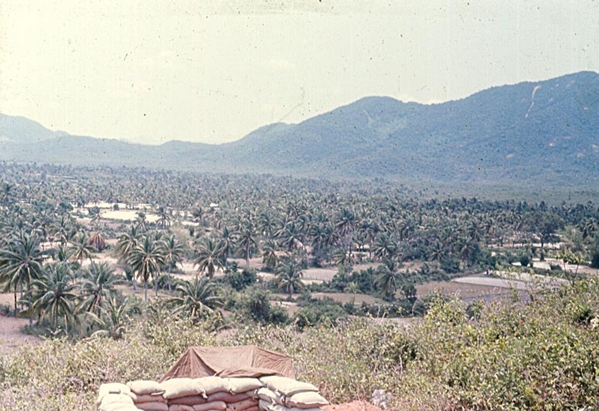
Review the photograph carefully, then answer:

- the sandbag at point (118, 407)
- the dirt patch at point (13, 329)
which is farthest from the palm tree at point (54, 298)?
the sandbag at point (118, 407)

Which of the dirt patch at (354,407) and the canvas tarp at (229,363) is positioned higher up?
the canvas tarp at (229,363)

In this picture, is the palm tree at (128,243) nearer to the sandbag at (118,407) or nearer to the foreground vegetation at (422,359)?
the foreground vegetation at (422,359)

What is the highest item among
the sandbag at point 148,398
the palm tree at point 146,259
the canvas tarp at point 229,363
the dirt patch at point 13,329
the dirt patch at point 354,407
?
the canvas tarp at point 229,363

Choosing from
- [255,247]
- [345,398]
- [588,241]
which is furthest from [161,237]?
[345,398]

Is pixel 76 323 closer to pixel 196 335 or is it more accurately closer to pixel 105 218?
pixel 196 335

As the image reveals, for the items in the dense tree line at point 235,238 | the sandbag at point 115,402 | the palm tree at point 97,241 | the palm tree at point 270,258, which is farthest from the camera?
the palm tree at point 97,241

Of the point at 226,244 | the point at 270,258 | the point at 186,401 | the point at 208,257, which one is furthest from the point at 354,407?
the point at 226,244

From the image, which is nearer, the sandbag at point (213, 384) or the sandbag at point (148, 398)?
the sandbag at point (148, 398)
